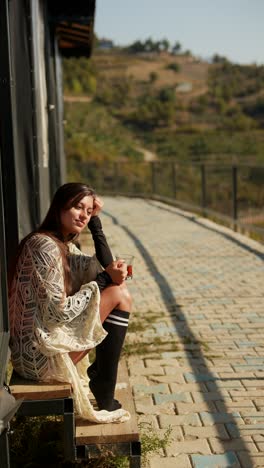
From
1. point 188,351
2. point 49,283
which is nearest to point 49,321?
point 49,283

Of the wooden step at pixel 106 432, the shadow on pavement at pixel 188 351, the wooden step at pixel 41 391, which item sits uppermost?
the wooden step at pixel 41 391

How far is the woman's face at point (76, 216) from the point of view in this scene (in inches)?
145

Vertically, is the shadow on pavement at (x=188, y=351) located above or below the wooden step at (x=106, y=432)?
below

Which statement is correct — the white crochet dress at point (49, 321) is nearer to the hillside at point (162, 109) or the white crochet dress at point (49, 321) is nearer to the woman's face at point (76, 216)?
the woman's face at point (76, 216)

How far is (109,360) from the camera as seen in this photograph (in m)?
3.68

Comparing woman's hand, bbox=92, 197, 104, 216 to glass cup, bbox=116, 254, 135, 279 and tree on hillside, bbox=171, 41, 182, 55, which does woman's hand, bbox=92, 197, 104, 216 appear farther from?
Answer: tree on hillside, bbox=171, 41, 182, 55

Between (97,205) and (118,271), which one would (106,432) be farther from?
(97,205)

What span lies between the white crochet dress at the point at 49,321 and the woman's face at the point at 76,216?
8.6 inches

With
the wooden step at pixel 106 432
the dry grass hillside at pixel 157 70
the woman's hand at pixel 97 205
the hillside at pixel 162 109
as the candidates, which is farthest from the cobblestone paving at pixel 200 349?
the dry grass hillside at pixel 157 70

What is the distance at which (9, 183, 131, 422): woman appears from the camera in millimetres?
3443

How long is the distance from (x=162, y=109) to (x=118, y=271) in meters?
75.3

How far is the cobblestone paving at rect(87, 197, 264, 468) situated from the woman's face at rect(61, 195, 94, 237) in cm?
135

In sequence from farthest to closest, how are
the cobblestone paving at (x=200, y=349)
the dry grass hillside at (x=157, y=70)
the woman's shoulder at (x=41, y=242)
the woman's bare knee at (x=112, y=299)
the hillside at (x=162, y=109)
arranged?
1. the dry grass hillside at (x=157, y=70)
2. the hillside at (x=162, y=109)
3. the cobblestone paving at (x=200, y=349)
4. the woman's bare knee at (x=112, y=299)
5. the woman's shoulder at (x=41, y=242)

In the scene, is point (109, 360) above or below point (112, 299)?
→ below
